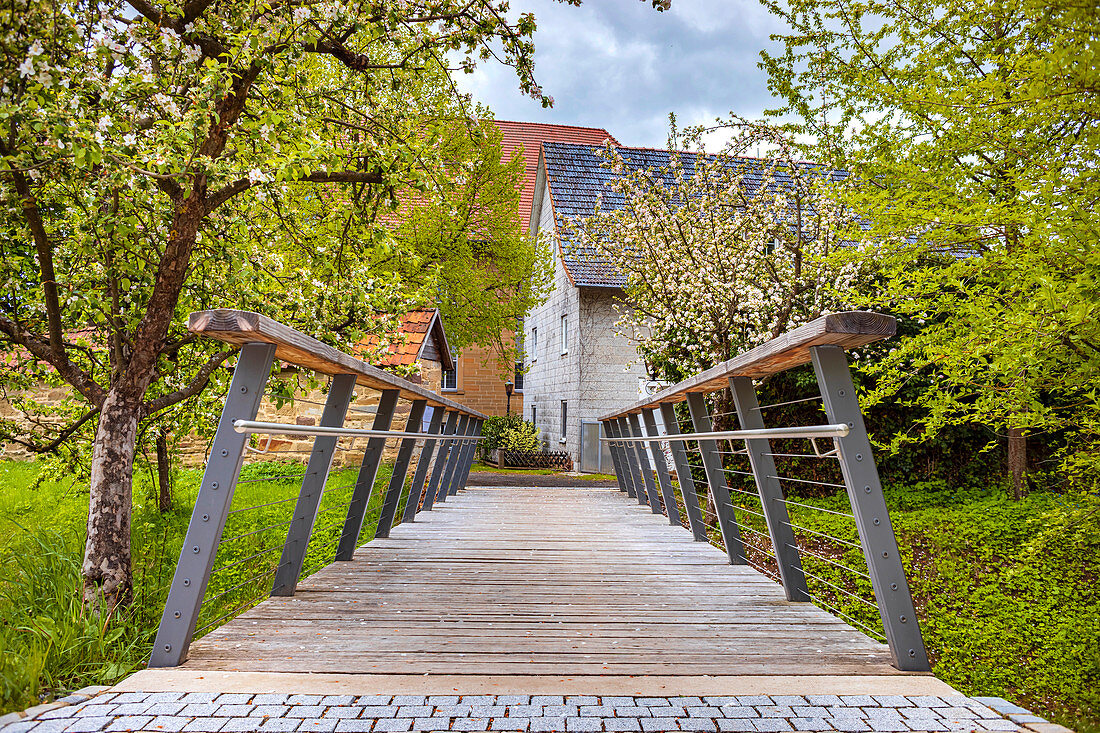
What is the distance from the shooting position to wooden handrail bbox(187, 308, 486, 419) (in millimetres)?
2164

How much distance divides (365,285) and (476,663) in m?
3.06

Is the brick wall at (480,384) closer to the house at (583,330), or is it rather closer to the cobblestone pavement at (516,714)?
the house at (583,330)

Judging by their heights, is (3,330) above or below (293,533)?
above

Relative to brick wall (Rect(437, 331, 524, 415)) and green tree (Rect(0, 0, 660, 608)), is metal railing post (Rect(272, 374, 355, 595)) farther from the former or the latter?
brick wall (Rect(437, 331, 524, 415))

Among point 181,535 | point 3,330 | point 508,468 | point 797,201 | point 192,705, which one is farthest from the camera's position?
point 508,468

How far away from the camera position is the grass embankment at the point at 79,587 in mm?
2408

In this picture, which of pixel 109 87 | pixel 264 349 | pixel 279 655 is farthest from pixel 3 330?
pixel 279 655

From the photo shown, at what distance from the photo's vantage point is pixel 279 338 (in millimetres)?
2340

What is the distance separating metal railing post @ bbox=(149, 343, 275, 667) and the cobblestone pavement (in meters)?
0.24

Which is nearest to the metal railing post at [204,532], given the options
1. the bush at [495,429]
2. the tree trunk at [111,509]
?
the tree trunk at [111,509]

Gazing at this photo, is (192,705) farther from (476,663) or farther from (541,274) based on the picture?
(541,274)

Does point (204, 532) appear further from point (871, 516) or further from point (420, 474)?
point (420, 474)

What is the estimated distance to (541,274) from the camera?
1703cm

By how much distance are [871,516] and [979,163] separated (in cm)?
438
